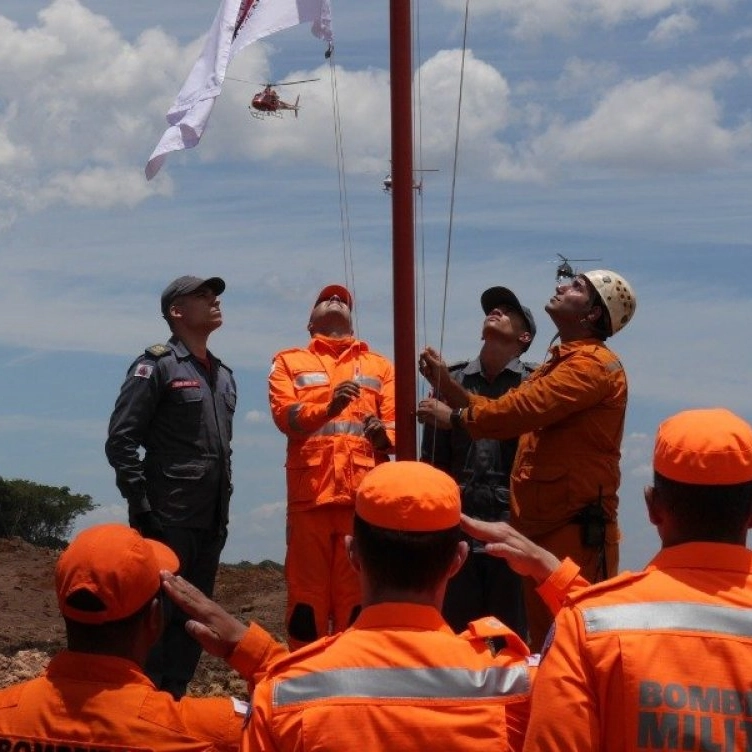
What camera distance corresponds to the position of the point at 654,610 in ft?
9.67

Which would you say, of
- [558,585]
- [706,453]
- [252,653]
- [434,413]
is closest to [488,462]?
[434,413]

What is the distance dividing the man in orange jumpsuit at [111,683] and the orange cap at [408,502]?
0.50m

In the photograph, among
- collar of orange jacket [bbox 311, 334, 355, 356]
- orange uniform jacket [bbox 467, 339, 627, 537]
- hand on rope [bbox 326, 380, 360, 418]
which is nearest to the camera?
orange uniform jacket [bbox 467, 339, 627, 537]

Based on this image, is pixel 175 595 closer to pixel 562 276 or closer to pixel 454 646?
pixel 454 646

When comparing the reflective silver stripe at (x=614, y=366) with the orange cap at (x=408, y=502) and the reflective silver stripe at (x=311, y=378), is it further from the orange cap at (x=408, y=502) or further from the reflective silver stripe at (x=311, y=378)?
the orange cap at (x=408, y=502)

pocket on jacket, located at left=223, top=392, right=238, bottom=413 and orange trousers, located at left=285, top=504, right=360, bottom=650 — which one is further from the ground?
pocket on jacket, located at left=223, top=392, right=238, bottom=413

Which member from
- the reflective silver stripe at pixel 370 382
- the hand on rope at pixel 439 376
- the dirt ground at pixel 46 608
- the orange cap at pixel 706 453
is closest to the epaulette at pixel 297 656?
the orange cap at pixel 706 453

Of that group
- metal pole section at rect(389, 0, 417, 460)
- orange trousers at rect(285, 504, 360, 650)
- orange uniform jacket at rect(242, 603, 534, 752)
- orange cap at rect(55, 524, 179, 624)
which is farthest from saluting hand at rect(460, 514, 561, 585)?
orange trousers at rect(285, 504, 360, 650)

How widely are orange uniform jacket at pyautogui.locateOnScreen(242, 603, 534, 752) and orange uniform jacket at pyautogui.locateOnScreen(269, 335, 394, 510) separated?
4194 mm

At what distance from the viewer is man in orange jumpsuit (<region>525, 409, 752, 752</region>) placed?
113 inches

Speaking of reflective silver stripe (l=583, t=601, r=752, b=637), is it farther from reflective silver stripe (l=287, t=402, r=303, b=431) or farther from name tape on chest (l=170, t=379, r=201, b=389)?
name tape on chest (l=170, t=379, r=201, b=389)

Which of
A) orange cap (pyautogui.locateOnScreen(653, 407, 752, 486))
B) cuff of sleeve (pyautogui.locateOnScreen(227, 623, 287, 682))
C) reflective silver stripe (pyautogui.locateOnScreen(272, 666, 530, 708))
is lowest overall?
cuff of sleeve (pyautogui.locateOnScreen(227, 623, 287, 682))

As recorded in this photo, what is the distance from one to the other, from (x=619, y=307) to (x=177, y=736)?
12.1 ft

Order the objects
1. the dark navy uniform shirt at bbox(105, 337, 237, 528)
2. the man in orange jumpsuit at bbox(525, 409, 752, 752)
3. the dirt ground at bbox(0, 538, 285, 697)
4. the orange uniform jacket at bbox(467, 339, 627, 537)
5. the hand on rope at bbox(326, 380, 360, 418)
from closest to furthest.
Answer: the man in orange jumpsuit at bbox(525, 409, 752, 752), the orange uniform jacket at bbox(467, 339, 627, 537), the hand on rope at bbox(326, 380, 360, 418), the dark navy uniform shirt at bbox(105, 337, 237, 528), the dirt ground at bbox(0, 538, 285, 697)
